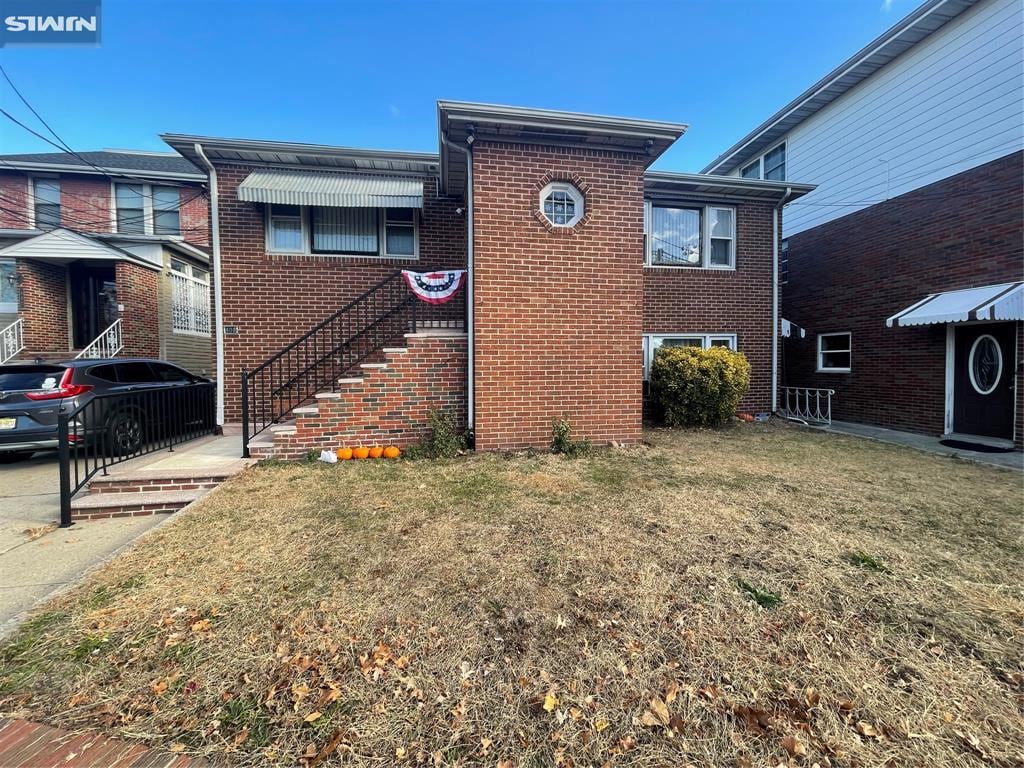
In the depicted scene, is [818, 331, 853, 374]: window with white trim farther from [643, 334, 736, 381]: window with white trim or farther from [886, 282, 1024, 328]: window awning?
[643, 334, 736, 381]: window with white trim

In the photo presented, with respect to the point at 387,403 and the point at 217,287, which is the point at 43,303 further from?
the point at 387,403

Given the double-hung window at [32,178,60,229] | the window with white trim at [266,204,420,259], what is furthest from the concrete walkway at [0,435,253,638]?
the double-hung window at [32,178,60,229]

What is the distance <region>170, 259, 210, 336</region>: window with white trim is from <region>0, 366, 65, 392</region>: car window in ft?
22.4

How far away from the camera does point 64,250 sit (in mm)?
10453

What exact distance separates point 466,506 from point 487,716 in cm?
240

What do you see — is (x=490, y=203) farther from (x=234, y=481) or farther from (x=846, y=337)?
(x=846, y=337)

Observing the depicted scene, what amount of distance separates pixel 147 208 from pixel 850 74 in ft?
70.1

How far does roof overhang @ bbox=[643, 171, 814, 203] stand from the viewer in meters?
8.81

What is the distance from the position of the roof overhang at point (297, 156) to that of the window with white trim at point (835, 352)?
1029 cm

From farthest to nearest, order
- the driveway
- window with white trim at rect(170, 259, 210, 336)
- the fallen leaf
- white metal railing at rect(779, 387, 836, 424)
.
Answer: window with white trim at rect(170, 259, 210, 336) < white metal railing at rect(779, 387, 836, 424) < the driveway < the fallen leaf

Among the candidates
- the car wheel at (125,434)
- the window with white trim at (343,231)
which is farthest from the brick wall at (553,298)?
the car wheel at (125,434)

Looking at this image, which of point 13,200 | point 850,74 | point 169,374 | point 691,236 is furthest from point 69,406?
point 850,74

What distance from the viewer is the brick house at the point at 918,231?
7520 millimetres

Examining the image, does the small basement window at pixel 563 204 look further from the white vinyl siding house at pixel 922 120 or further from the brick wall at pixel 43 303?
the brick wall at pixel 43 303
